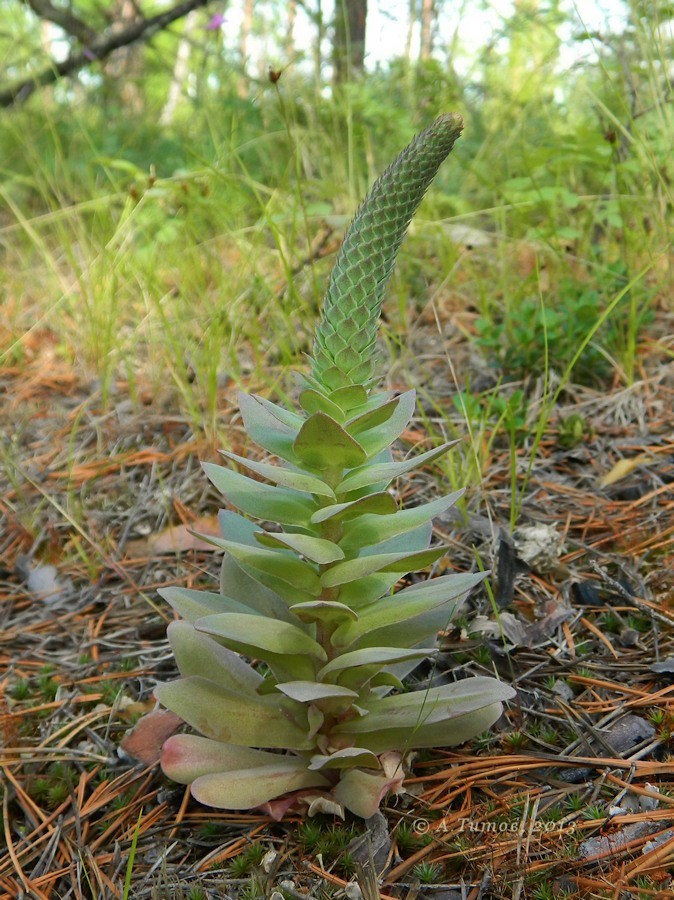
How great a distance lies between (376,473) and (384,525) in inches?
3.9

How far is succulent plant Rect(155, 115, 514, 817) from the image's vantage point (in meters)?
1.19

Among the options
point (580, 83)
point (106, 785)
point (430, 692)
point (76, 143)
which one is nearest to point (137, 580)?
point (106, 785)

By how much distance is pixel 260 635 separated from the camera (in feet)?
4.10

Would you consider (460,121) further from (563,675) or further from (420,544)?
(563,675)

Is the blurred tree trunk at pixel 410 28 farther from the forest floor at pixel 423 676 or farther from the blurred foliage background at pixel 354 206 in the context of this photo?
the forest floor at pixel 423 676

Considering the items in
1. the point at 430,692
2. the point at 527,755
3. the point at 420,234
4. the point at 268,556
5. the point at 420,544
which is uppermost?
the point at 420,234

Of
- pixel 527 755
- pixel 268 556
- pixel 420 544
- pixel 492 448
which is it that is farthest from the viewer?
pixel 492 448

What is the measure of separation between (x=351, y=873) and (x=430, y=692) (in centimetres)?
31

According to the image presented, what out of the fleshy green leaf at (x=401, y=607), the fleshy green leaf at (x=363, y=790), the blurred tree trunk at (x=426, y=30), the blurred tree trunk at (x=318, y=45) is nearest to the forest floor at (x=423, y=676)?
the fleshy green leaf at (x=363, y=790)

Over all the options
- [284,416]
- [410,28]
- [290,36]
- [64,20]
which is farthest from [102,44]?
[284,416]

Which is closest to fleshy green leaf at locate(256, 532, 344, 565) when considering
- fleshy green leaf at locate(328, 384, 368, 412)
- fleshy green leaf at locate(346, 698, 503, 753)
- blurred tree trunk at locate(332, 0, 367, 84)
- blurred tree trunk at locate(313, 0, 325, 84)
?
fleshy green leaf at locate(328, 384, 368, 412)

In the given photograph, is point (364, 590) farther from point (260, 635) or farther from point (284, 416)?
point (284, 416)

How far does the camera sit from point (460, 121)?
1.12 meters

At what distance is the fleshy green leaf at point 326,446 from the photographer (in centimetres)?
115
